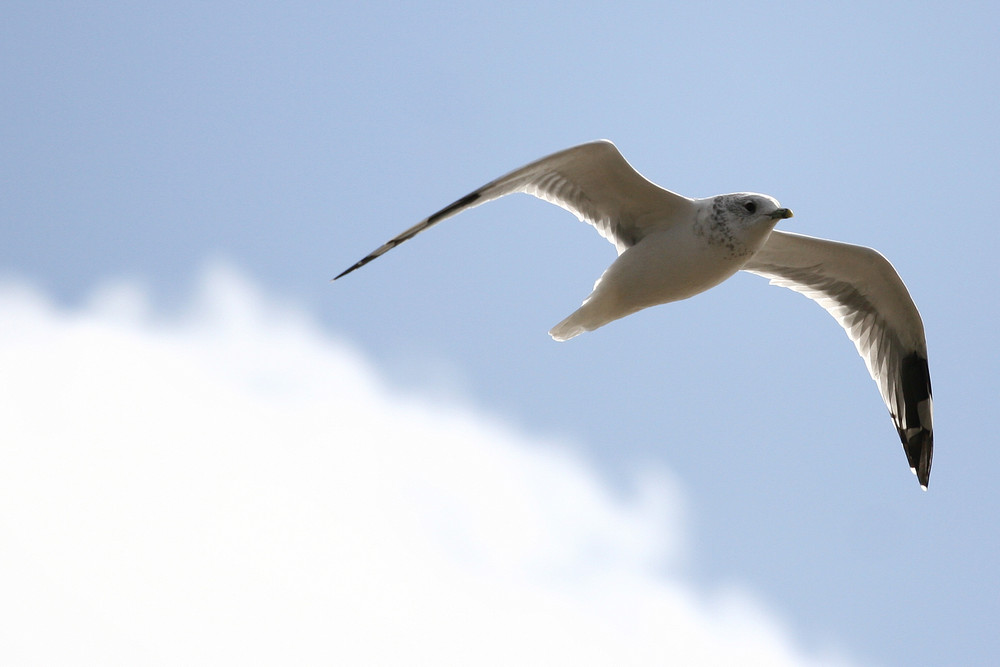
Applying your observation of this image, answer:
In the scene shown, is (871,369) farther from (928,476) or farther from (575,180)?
(575,180)

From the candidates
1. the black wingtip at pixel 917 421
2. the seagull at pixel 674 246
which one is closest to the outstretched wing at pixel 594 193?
the seagull at pixel 674 246

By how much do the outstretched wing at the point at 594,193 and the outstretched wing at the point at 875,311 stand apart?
126cm

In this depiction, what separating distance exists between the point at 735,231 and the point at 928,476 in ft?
10.6

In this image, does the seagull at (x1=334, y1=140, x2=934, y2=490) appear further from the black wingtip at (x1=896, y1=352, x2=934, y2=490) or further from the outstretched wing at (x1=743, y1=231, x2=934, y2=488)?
the black wingtip at (x1=896, y1=352, x2=934, y2=490)

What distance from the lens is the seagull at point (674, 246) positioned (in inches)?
292

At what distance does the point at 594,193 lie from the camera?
7.90m

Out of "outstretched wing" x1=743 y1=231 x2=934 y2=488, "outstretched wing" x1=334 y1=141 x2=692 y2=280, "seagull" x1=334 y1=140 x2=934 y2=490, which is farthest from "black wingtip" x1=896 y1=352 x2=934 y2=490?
"outstretched wing" x1=334 y1=141 x2=692 y2=280

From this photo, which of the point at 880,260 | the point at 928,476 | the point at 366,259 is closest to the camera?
the point at 366,259

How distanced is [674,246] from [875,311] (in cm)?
242

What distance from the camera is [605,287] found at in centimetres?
773

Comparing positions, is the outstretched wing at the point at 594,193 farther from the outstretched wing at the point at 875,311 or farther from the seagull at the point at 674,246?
the outstretched wing at the point at 875,311

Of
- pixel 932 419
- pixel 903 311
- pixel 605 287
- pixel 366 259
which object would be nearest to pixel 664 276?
pixel 605 287

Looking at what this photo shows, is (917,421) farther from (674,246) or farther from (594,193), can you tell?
(594,193)

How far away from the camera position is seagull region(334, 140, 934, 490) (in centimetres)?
742
